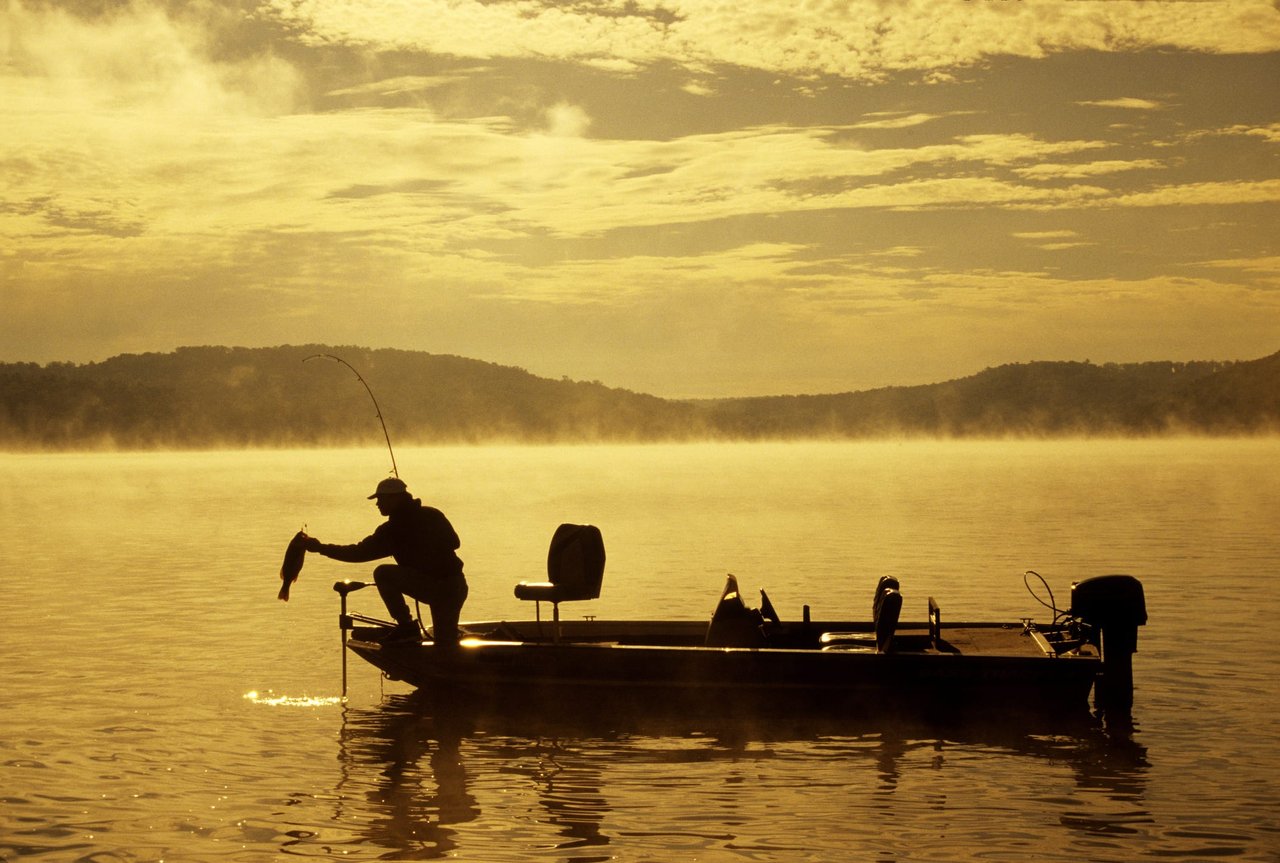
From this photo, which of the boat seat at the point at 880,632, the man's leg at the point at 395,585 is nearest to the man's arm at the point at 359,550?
the man's leg at the point at 395,585

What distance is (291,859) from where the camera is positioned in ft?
33.0

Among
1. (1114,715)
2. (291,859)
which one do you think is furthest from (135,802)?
(1114,715)

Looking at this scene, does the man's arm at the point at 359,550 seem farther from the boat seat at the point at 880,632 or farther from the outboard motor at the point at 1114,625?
the outboard motor at the point at 1114,625

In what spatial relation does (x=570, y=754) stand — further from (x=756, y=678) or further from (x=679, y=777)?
(x=756, y=678)

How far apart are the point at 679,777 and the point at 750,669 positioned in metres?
2.07

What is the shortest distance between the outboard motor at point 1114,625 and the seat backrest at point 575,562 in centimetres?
473

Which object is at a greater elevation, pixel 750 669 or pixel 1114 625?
pixel 1114 625

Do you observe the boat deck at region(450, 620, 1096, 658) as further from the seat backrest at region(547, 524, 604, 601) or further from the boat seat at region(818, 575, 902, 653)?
the seat backrest at region(547, 524, 604, 601)

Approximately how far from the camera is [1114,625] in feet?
47.3

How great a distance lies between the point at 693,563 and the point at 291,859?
79.7 feet

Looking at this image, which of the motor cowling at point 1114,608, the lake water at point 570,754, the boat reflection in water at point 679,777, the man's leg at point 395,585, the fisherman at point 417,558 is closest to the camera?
the lake water at point 570,754

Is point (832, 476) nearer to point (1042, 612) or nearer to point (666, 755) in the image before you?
point (1042, 612)

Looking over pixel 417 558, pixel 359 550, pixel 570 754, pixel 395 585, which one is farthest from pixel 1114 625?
pixel 359 550

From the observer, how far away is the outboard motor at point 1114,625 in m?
14.4
